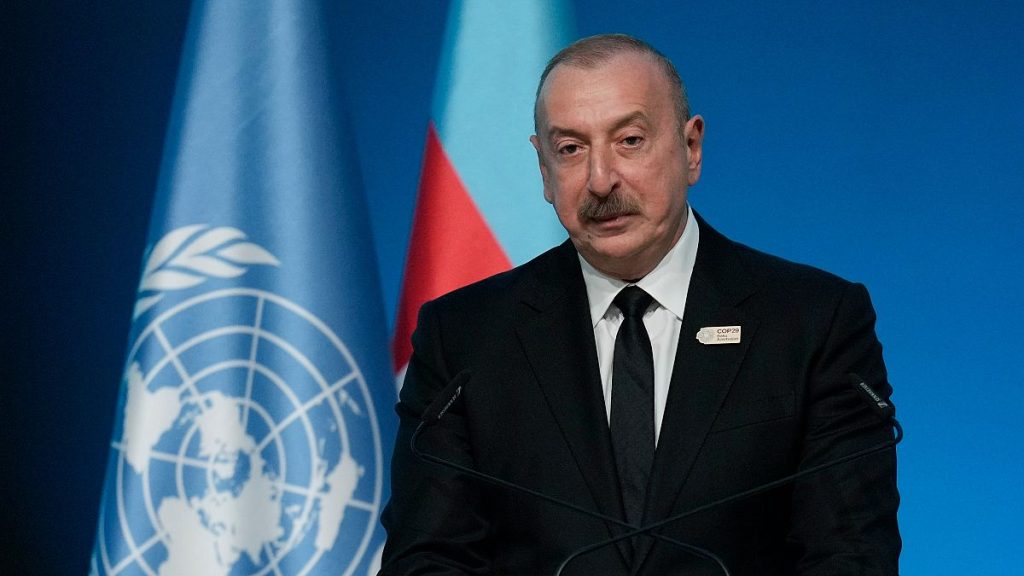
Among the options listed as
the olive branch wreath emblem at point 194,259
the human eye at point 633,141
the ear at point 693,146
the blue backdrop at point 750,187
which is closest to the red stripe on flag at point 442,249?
the blue backdrop at point 750,187

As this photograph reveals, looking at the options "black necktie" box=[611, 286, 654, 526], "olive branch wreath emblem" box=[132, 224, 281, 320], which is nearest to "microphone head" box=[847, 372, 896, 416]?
"black necktie" box=[611, 286, 654, 526]

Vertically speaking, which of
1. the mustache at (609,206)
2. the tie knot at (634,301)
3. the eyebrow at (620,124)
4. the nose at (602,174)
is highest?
the eyebrow at (620,124)

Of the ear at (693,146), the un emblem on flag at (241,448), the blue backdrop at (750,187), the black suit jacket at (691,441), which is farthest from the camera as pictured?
the un emblem on flag at (241,448)

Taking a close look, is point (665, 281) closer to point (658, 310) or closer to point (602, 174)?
point (658, 310)

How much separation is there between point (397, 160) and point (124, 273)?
717 mm

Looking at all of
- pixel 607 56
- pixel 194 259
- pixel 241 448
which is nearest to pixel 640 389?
pixel 607 56

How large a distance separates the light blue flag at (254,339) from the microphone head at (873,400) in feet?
4.51

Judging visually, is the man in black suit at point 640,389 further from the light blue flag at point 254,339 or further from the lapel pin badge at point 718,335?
the light blue flag at point 254,339

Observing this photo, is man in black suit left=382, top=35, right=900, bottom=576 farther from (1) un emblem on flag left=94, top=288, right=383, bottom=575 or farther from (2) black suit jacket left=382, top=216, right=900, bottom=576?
(1) un emblem on flag left=94, top=288, right=383, bottom=575

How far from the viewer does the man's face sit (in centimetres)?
166

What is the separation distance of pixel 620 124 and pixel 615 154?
44mm

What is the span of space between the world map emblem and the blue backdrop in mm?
202

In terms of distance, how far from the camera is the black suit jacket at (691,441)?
1532 millimetres

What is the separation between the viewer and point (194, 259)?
8.83 feet
